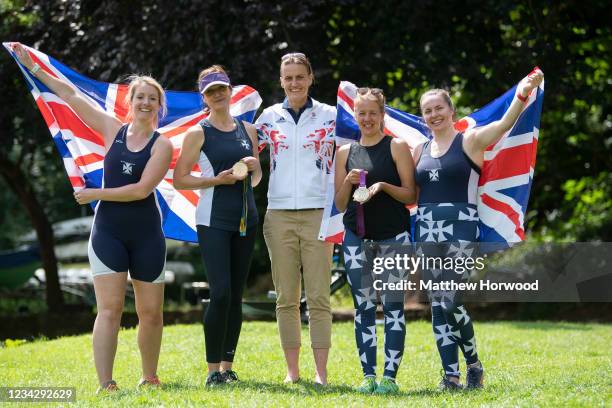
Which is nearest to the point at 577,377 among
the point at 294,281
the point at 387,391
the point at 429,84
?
the point at 387,391

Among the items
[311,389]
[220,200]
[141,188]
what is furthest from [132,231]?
[311,389]

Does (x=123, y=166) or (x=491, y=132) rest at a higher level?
(x=491, y=132)

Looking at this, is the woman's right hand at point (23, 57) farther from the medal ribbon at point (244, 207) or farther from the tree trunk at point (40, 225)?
the tree trunk at point (40, 225)

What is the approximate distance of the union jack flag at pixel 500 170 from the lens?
6051 millimetres

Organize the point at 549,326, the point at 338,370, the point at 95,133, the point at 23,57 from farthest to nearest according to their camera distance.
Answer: the point at 549,326 → the point at 338,370 → the point at 95,133 → the point at 23,57

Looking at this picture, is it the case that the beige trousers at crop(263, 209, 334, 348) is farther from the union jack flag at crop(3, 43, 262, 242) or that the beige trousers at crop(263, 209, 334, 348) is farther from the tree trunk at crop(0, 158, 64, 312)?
the tree trunk at crop(0, 158, 64, 312)

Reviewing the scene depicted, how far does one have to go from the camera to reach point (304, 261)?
6.17 m

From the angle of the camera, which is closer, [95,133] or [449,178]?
[449,178]

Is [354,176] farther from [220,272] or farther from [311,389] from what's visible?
[311,389]

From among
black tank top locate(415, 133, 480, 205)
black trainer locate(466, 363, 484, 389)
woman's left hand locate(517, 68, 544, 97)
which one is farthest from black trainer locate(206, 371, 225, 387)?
woman's left hand locate(517, 68, 544, 97)

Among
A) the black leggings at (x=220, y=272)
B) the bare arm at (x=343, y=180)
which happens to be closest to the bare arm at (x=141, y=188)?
the black leggings at (x=220, y=272)

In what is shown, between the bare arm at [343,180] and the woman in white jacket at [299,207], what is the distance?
0.74ft

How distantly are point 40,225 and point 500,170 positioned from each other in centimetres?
1249

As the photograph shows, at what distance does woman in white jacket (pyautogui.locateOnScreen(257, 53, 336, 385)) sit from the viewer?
6.11 metres
